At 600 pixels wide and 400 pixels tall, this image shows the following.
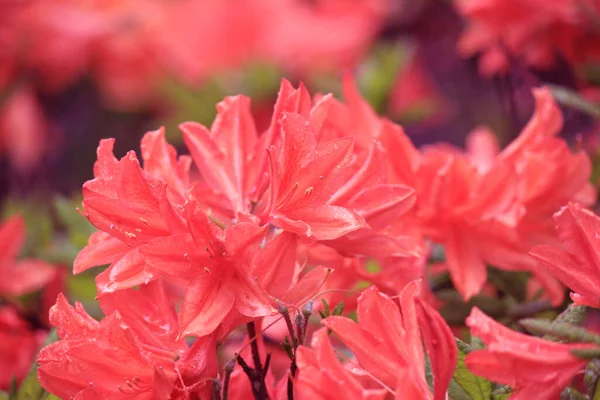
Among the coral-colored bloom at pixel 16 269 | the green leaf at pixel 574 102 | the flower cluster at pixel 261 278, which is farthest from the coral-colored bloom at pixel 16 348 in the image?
the green leaf at pixel 574 102

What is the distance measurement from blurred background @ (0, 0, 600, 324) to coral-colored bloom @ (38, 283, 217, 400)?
1.86ft

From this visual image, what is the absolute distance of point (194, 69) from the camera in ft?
5.36

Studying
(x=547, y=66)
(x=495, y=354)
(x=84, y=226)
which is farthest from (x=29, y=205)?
(x=495, y=354)

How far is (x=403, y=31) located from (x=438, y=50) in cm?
12

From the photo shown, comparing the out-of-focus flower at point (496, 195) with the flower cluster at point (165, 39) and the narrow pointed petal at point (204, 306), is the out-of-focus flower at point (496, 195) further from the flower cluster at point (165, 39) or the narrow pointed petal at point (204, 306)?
the flower cluster at point (165, 39)

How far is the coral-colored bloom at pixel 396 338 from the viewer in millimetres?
420

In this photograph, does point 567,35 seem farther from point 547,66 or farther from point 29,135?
point 29,135

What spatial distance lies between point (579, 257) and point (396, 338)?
0.11 metres

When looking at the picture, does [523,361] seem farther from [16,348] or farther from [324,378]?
[16,348]

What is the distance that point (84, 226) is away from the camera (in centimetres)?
84

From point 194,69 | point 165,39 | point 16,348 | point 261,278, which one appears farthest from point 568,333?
point 165,39

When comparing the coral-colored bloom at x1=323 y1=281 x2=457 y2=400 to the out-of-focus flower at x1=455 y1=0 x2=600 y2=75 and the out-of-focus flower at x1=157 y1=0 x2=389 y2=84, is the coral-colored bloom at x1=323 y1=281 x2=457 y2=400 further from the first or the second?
the out-of-focus flower at x1=157 y1=0 x2=389 y2=84

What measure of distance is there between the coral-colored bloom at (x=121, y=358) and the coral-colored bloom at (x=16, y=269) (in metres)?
0.30

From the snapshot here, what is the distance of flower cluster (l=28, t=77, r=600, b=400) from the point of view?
417 mm
